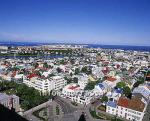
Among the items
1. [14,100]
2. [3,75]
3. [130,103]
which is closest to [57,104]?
[14,100]

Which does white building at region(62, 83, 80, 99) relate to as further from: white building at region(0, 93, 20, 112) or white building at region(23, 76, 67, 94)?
white building at region(0, 93, 20, 112)

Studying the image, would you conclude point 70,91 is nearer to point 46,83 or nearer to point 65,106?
point 65,106

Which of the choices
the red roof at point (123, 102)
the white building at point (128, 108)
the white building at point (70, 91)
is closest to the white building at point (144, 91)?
the white building at point (128, 108)

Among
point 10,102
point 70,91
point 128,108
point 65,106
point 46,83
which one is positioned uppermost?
point 46,83

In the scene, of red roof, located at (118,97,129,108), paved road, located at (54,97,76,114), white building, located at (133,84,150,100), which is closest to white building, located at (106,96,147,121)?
red roof, located at (118,97,129,108)

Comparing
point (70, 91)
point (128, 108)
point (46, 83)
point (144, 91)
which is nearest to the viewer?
point (128, 108)

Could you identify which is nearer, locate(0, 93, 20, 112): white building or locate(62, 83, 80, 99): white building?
locate(0, 93, 20, 112): white building

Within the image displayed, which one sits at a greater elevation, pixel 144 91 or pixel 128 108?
pixel 144 91

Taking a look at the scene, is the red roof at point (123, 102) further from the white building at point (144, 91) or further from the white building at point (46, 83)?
the white building at point (46, 83)

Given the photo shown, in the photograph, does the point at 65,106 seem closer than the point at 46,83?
Yes

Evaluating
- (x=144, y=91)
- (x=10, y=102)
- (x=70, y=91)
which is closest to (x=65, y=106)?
(x=70, y=91)

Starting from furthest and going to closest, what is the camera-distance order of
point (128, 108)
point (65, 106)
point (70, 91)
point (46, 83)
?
point (46, 83)
point (70, 91)
point (65, 106)
point (128, 108)

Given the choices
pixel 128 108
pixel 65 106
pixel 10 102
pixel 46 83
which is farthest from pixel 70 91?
pixel 128 108

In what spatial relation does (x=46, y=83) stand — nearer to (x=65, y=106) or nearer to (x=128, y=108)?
(x=65, y=106)
